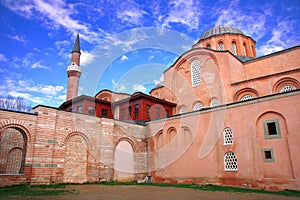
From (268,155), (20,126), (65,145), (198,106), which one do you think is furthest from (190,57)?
(20,126)

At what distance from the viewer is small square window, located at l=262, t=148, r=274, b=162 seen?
11337 millimetres

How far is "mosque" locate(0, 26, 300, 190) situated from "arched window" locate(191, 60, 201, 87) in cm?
9

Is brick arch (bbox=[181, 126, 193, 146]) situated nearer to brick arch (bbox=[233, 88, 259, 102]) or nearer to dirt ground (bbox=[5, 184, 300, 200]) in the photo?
brick arch (bbox=[233, 88, 259, 102])

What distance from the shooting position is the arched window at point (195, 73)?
2000cm

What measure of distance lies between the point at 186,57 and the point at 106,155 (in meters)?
11.7

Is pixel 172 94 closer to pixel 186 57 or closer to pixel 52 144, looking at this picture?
pixel 186 57

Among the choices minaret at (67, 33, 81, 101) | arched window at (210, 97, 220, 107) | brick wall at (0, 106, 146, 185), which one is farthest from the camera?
minaret at (67, 33, 81, 101)

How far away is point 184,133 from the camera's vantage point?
16031mm

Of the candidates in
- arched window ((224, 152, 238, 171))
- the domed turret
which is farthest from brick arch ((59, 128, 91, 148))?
the domed turret

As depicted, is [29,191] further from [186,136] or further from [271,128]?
[271,128]

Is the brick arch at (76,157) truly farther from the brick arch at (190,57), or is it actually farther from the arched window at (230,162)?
the brick arch at (190,57)

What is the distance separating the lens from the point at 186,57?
21.0m

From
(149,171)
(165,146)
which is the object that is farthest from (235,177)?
(149,171)

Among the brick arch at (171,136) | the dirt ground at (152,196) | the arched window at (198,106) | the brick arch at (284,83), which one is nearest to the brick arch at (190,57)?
the arched window at (198,106)
